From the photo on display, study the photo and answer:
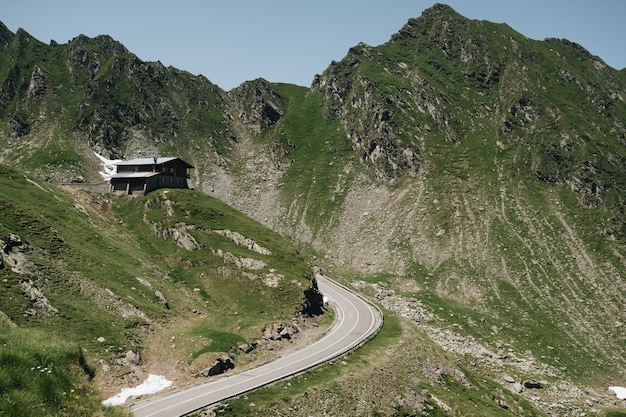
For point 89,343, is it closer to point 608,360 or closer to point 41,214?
point 41,214

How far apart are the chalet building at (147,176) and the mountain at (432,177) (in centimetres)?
4342

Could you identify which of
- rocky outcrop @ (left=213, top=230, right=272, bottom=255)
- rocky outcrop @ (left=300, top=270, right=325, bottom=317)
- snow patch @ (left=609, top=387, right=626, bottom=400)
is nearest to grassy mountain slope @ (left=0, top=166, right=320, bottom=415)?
rocky outcrop @ (left=213, top=230, right=272, bottom=255)

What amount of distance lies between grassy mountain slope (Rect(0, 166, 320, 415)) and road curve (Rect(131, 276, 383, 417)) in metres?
4.49

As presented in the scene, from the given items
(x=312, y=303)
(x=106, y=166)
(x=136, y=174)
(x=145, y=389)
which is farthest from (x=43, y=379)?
(x=106, y=166)

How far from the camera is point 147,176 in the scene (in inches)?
3583

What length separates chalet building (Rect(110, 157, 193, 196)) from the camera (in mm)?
91812

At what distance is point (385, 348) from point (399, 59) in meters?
156

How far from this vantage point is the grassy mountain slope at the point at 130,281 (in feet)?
138

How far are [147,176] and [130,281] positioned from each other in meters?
37.7

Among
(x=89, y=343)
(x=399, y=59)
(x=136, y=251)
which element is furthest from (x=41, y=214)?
(x=399, y=59)

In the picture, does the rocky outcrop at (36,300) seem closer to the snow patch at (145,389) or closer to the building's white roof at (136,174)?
the snow patch at (145,389)

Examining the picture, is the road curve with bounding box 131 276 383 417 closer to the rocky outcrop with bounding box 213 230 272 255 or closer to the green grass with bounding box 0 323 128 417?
the rocky outcrop with bounding box 213 230 272 255

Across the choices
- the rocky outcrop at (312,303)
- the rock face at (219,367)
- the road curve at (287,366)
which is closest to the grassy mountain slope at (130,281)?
the rock face at (219,367)

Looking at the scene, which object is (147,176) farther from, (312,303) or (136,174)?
(312,303)
